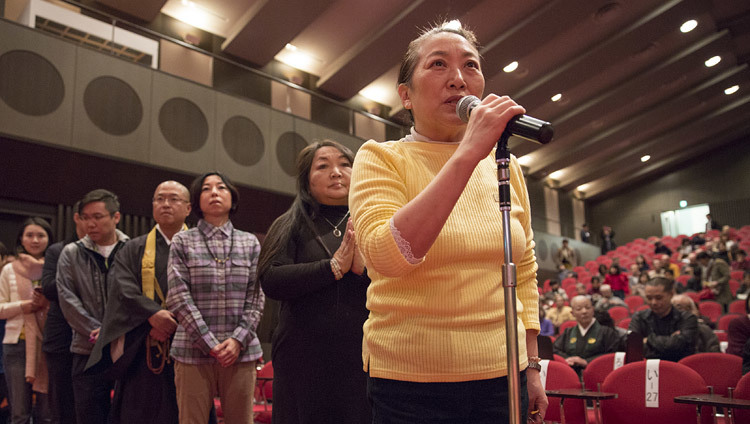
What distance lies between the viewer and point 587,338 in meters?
5.48

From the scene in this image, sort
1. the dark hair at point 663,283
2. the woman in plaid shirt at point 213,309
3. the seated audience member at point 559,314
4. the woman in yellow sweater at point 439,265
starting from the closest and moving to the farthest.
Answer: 1. the woman in yellow sweater at point 439,265
2. the woman in plaid shirt at point 213,309
3. the dark hair at point 663,283
4. the seated audience member at point 559,314

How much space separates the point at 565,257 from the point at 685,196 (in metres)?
6.94

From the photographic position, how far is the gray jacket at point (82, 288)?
309 cm

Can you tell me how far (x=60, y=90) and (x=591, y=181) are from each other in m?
18.0

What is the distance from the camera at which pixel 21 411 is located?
3789 mm

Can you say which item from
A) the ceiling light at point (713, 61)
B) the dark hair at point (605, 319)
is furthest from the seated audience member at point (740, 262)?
the dark hair at point (605, 319)

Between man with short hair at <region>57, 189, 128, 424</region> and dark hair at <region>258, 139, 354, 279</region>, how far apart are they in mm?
1391

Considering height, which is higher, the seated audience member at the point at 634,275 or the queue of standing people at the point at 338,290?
the seated audience member at the point at 634,275

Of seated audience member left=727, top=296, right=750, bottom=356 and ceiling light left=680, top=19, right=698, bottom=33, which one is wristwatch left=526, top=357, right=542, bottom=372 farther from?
ceiling light left=680, top=19, right=698, bottom=33

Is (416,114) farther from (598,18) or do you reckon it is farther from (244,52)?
(598,18)

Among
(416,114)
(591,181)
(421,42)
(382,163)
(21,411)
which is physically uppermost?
(591,181)

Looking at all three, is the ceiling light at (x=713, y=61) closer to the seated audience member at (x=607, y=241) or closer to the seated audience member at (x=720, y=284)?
the seated audience member at (x=720, y=284)

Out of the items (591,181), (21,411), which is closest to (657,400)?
(21,411)

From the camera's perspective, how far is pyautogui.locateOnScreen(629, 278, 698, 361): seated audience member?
4.78 m
